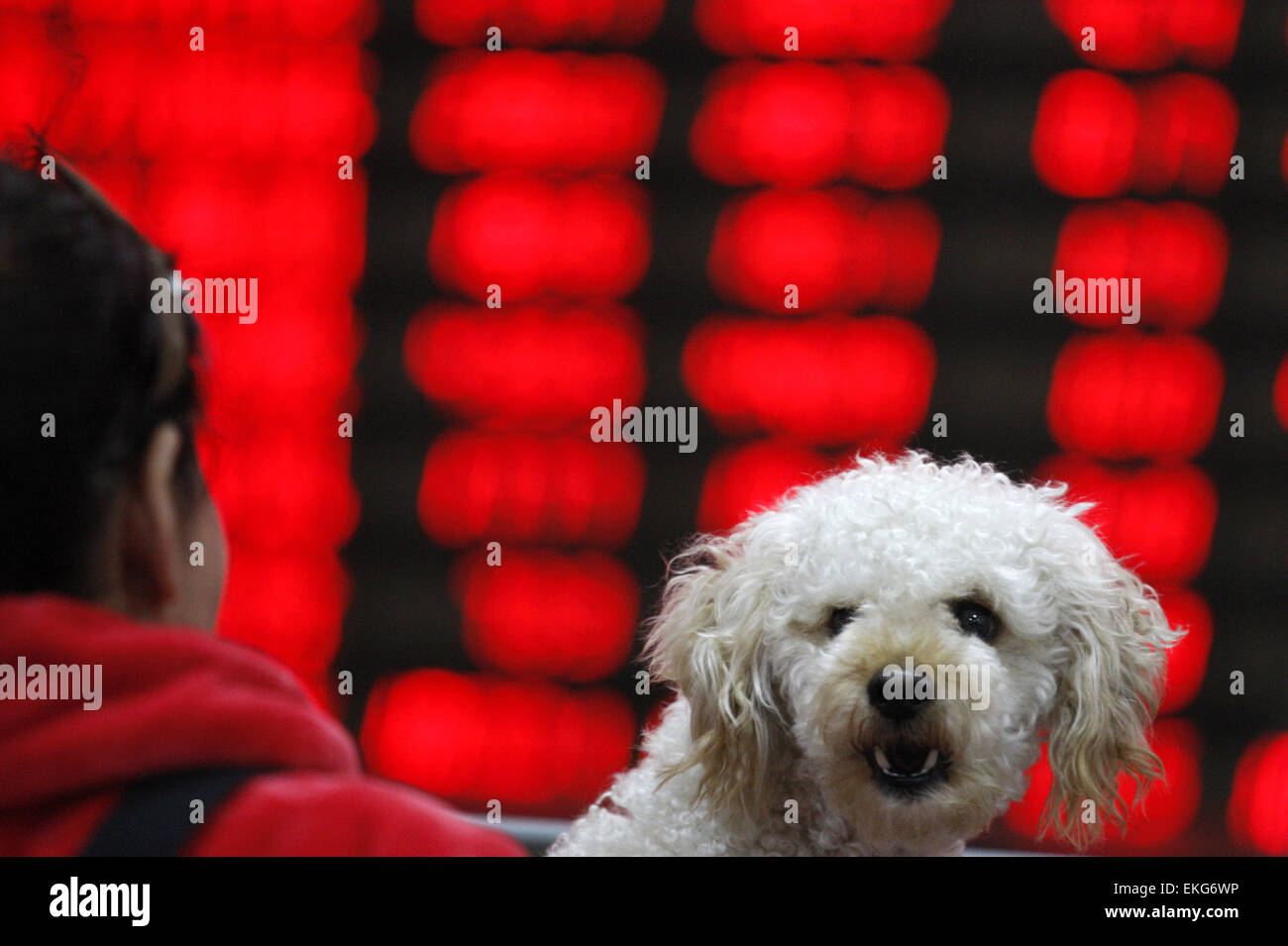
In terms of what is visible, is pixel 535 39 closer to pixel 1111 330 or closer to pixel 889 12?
pixel 889 12

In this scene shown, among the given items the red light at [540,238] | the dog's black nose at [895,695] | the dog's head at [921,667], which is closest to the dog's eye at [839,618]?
the dog's head at [921,667]

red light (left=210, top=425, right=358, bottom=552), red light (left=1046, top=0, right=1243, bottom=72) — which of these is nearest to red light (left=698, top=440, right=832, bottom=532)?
red light (left=210, top=425, right=358, bottom=552)

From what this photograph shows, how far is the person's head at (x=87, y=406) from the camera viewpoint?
71 centimetres

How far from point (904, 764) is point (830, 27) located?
70.2 inches

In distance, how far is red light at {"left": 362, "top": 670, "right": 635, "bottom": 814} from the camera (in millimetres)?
2596

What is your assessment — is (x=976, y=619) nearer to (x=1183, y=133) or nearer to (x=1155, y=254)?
(x=1155, y=254)

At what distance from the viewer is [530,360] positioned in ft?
8.29

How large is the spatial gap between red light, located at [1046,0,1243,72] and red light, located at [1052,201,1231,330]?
31 centimetres

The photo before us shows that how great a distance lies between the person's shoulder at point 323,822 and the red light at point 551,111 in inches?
80.0

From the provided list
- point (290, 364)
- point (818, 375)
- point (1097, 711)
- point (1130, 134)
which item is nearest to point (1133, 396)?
point (1130, 134)

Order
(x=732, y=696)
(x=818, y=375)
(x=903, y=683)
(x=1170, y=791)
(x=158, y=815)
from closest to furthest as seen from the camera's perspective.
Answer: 1. (x=158, y=815)
2. (x=903, y=683)
3. (x=732, y=696)
4. (x=818, y=375)
5. (x=1170, y=791)

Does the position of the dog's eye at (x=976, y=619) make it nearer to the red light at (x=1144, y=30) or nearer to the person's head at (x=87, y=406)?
the person's head at (x=87, y=406)

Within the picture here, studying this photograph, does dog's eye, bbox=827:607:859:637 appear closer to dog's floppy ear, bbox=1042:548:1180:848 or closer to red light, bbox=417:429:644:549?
dog's floppy ear, bbox=1042:548:1180:848
